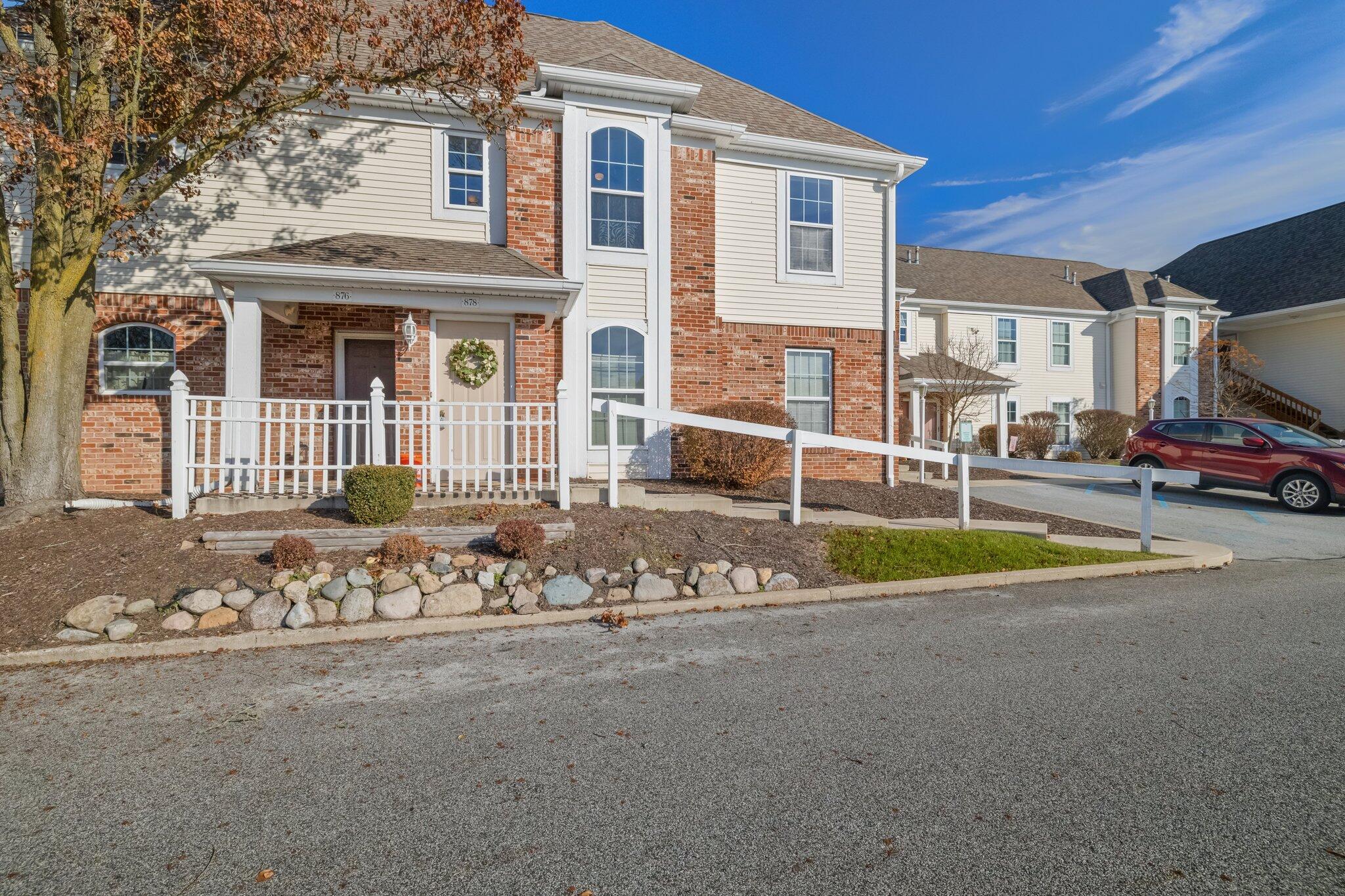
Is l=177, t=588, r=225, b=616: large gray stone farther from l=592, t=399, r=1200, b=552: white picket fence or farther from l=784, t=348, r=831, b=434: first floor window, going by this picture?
l=784, t=348, r=831, b=434: first floor window

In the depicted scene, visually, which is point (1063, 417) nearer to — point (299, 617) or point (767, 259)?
point (767, 259)

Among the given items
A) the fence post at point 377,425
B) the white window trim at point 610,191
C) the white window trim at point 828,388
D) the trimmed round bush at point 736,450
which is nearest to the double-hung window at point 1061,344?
the white window trim at point 828,388

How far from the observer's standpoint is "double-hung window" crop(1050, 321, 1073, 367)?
79.9 feet

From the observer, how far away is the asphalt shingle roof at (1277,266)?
76.8 ft

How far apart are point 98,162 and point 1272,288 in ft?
109

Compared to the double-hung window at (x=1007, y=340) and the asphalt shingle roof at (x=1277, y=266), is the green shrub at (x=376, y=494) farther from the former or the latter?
the asphalt shingle roof at (x=1277, y=266)

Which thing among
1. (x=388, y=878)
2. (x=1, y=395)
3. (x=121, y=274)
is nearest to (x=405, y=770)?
(x=388, y=878)

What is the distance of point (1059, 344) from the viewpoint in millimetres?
24453

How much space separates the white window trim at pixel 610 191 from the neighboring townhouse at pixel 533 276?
0.04 metres

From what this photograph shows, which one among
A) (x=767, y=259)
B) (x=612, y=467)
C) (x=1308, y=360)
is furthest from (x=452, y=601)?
(x=1308, y=360)

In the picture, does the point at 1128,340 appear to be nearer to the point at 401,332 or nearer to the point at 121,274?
the point at 401,332

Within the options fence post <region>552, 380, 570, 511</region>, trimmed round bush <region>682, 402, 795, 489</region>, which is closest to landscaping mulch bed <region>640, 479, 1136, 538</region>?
trimmed round bush <region>682, 402, 795, 489</region>

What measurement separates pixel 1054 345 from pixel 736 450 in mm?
19705

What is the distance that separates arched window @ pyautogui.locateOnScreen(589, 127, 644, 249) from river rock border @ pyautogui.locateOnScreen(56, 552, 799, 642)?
652cm
